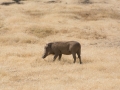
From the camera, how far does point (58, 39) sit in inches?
1222

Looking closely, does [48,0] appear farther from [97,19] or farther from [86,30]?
[86,30]

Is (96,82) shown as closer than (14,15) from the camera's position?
Yes

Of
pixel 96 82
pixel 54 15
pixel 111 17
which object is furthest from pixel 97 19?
pixel 96 82

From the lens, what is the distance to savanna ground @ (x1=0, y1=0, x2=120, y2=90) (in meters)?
15.3

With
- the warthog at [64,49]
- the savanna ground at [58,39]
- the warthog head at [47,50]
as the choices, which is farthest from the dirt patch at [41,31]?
the warthog at [64,49]

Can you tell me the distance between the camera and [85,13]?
44.2 metres

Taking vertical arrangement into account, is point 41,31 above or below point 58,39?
above

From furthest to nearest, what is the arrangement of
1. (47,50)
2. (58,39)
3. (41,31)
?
(41,31) < (58,39) < (47,50)

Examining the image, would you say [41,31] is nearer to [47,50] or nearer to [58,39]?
[58,39]

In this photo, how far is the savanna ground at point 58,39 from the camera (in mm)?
15305

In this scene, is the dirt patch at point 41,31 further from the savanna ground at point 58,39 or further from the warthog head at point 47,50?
the warthog head at point 47,50

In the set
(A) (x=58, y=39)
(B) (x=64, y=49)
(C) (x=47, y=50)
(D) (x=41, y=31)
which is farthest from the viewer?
(D) (x=41, y=31)

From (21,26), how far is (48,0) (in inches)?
970

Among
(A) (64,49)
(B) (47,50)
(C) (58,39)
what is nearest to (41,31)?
(C) (58,39)
